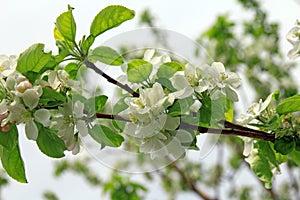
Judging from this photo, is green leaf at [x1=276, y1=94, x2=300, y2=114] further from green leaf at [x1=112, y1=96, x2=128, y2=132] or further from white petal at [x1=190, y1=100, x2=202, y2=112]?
green leaf at [x1=112, y1=96, x2=128, y2=132]

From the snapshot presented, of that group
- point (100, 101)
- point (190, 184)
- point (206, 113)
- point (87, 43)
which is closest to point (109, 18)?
point (87, 43)

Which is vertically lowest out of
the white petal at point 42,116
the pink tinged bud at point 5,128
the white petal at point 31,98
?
the pink tinged bud at point 5,128

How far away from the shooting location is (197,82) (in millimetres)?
1082

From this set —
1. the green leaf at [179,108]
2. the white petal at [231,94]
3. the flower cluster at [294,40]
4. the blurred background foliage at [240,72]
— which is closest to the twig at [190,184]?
the blurred background foliage at [240,72]

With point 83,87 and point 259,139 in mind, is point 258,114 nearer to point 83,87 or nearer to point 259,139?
point 259,139

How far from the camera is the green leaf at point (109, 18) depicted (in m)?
1.12

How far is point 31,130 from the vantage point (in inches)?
40.6

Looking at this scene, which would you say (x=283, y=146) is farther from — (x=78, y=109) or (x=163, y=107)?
(x=78, y=109)

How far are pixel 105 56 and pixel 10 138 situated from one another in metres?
0.26

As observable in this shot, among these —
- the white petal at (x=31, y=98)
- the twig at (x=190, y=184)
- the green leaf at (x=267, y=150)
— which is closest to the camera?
the white petal at (x=31, y=98)

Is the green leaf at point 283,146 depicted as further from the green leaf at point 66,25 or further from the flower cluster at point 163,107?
the green leaf at point 66,25

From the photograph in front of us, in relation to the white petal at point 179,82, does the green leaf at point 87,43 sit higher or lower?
lower

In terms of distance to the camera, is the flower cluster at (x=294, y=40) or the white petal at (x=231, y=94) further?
the flower cluster at (x=294, y=40)

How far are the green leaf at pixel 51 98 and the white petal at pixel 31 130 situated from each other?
0.04 meters
